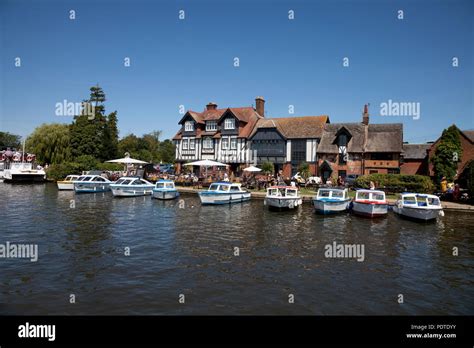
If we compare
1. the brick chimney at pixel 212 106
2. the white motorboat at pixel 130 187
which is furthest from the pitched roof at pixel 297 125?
the white motorboat at pixel 130 187

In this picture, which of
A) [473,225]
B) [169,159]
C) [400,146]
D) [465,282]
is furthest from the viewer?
[169,159]

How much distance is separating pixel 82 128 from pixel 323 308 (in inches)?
2433

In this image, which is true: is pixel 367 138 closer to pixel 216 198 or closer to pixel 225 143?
pixel 225 143

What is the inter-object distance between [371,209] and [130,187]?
25494 millimetres

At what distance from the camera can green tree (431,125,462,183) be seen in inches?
1652

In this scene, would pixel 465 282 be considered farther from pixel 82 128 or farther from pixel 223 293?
pixel 82 128

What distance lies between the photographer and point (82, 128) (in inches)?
2445

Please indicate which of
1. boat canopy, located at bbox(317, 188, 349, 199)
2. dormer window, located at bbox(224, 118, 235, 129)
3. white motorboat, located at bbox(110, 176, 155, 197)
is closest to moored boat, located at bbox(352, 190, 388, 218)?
boat canopy, located at bbox(317, 188, 349, 199)

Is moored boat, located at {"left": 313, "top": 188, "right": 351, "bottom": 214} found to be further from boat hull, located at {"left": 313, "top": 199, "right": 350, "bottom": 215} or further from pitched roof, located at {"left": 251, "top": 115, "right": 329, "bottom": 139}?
pitched roof, located at {"left": 251, "top": 115, "right": 329, "bottom": 139}

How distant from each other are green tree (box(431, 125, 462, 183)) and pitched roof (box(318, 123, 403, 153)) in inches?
217

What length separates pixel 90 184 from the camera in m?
40.6
